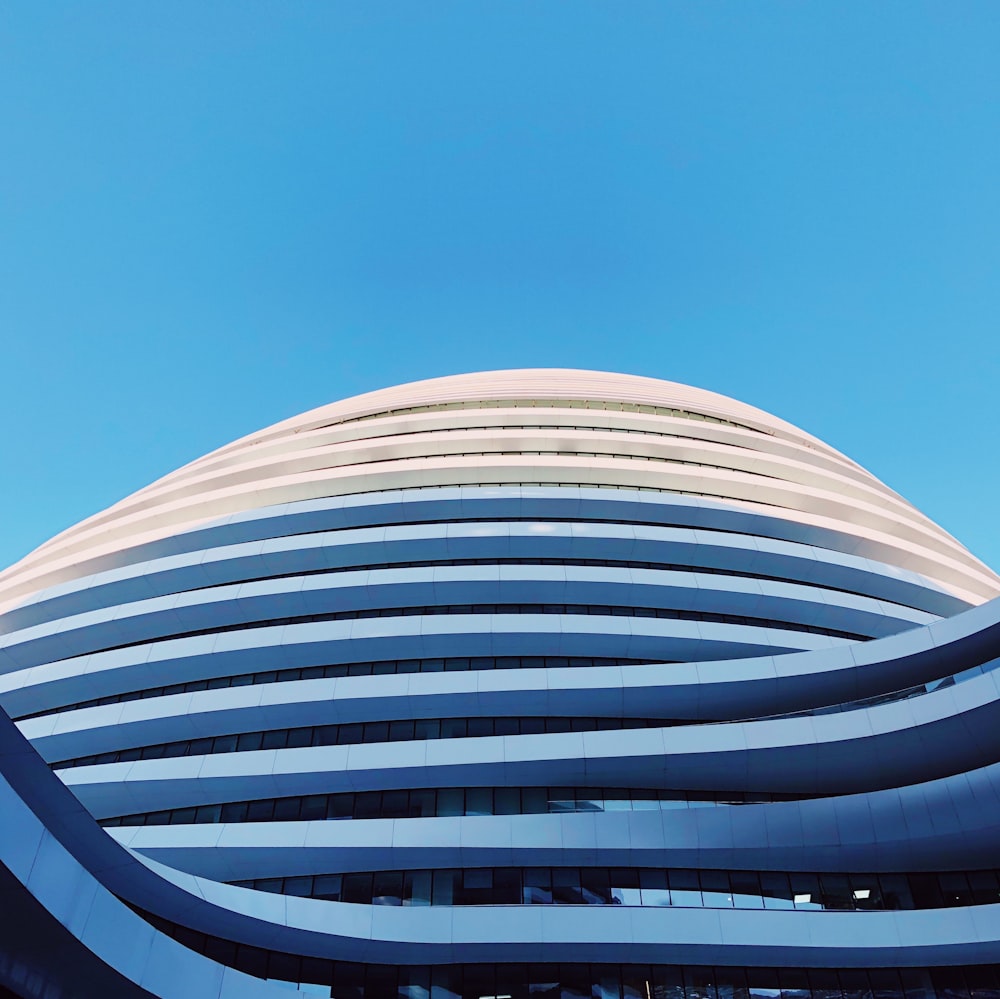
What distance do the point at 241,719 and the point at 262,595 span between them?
5.00 metres

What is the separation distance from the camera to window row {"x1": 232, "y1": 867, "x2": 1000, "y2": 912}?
61.5 feet

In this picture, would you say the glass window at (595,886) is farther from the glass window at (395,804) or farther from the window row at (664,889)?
the glass window at (395,804)

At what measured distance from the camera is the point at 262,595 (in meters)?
26.5

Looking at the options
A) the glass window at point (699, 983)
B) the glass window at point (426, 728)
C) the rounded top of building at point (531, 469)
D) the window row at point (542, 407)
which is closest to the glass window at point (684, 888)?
the glass window at point (699, 983)

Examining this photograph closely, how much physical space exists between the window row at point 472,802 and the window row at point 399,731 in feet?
6.00

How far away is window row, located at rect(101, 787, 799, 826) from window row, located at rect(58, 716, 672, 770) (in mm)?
1827

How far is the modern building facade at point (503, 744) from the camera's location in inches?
655

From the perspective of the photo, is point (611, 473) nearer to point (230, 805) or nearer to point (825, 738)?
point (825, 738)

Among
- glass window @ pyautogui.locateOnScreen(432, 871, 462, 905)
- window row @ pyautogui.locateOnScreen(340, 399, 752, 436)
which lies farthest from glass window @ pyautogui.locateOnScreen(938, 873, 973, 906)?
window row @ pyautogui.locateOnScreen(340, 399, 752, 436)

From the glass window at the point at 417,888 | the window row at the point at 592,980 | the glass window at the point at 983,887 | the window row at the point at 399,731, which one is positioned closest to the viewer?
the window row at the point at 592,980

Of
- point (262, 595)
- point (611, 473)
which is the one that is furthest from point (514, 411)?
point (262, 595)

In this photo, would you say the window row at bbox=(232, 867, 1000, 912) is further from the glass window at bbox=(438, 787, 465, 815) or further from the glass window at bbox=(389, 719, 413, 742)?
the glass window at bbox=(389, 719, 413, 742)

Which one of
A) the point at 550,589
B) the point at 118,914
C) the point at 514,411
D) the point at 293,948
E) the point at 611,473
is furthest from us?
the point at 514,411

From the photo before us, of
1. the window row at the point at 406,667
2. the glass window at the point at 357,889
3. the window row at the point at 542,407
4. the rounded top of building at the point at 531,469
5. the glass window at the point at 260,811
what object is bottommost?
the glass window at the point at 357,889
